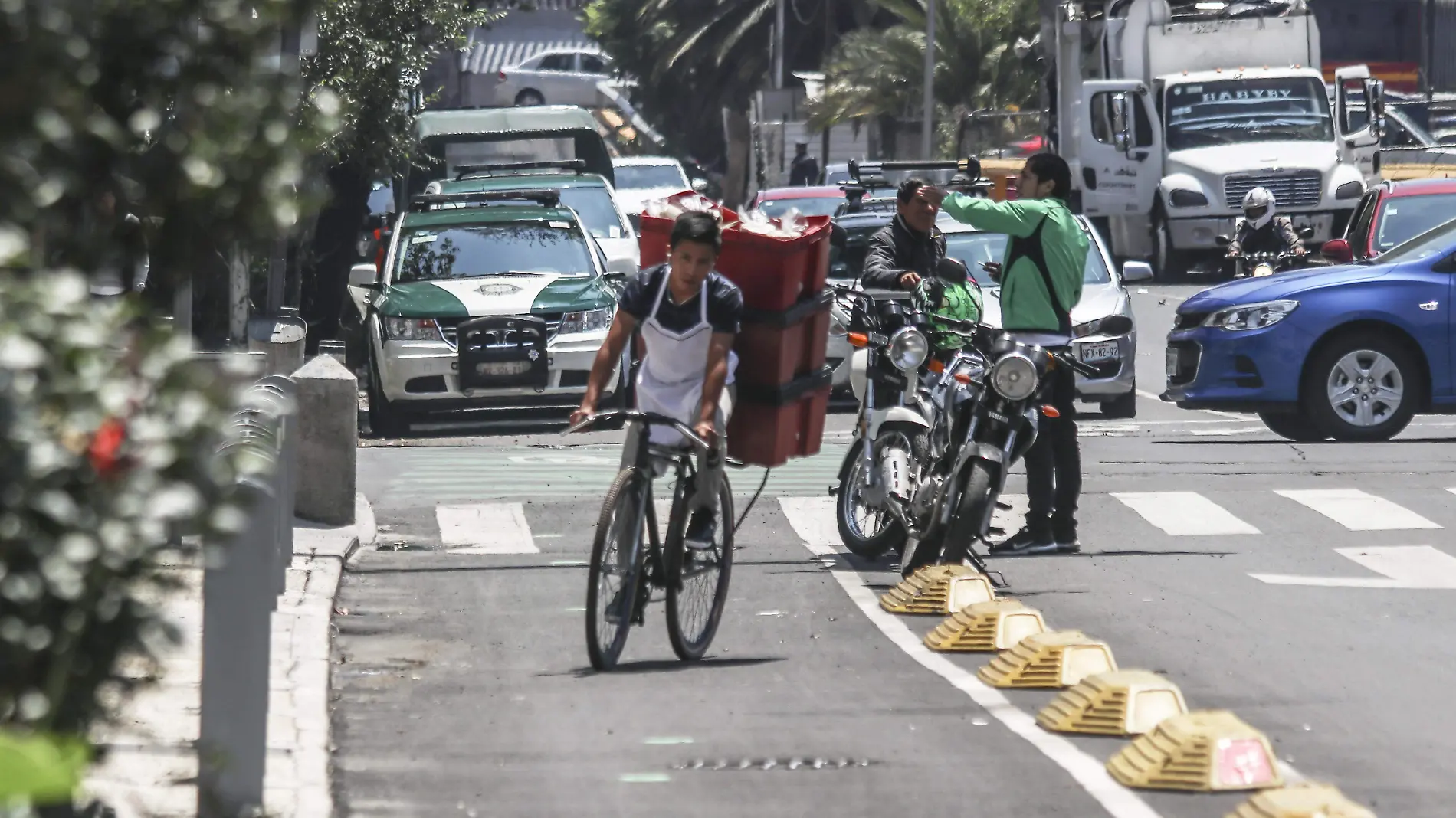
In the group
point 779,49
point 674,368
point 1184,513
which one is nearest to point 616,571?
point 674,368

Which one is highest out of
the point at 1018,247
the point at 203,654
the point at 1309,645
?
the point at 1018,247

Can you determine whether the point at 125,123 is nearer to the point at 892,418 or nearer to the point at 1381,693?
the point at 1381,693

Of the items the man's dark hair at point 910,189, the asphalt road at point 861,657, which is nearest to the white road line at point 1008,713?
the asphalt road at point 861,657

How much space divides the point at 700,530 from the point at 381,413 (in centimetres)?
1016

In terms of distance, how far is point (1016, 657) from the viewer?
8359mm

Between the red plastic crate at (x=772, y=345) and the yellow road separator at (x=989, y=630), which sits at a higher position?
the red plastic crate at (x=772, y=345)

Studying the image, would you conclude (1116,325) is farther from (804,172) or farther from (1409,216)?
(804,172)

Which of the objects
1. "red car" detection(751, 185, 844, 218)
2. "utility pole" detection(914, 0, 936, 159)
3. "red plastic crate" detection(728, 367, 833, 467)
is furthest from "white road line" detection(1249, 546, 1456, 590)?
"utility pole" detection(914, 0, 936, 159)

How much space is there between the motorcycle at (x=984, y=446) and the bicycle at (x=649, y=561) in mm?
1791

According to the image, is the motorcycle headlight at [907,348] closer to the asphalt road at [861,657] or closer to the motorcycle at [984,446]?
the motorcycle at [984,446]

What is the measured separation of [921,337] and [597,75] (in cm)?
6302

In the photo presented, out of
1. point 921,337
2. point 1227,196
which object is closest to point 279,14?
point 921,337

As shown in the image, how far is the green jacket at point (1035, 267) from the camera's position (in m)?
11.3

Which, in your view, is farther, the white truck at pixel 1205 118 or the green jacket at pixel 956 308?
the white truck at pixel 1205 118
